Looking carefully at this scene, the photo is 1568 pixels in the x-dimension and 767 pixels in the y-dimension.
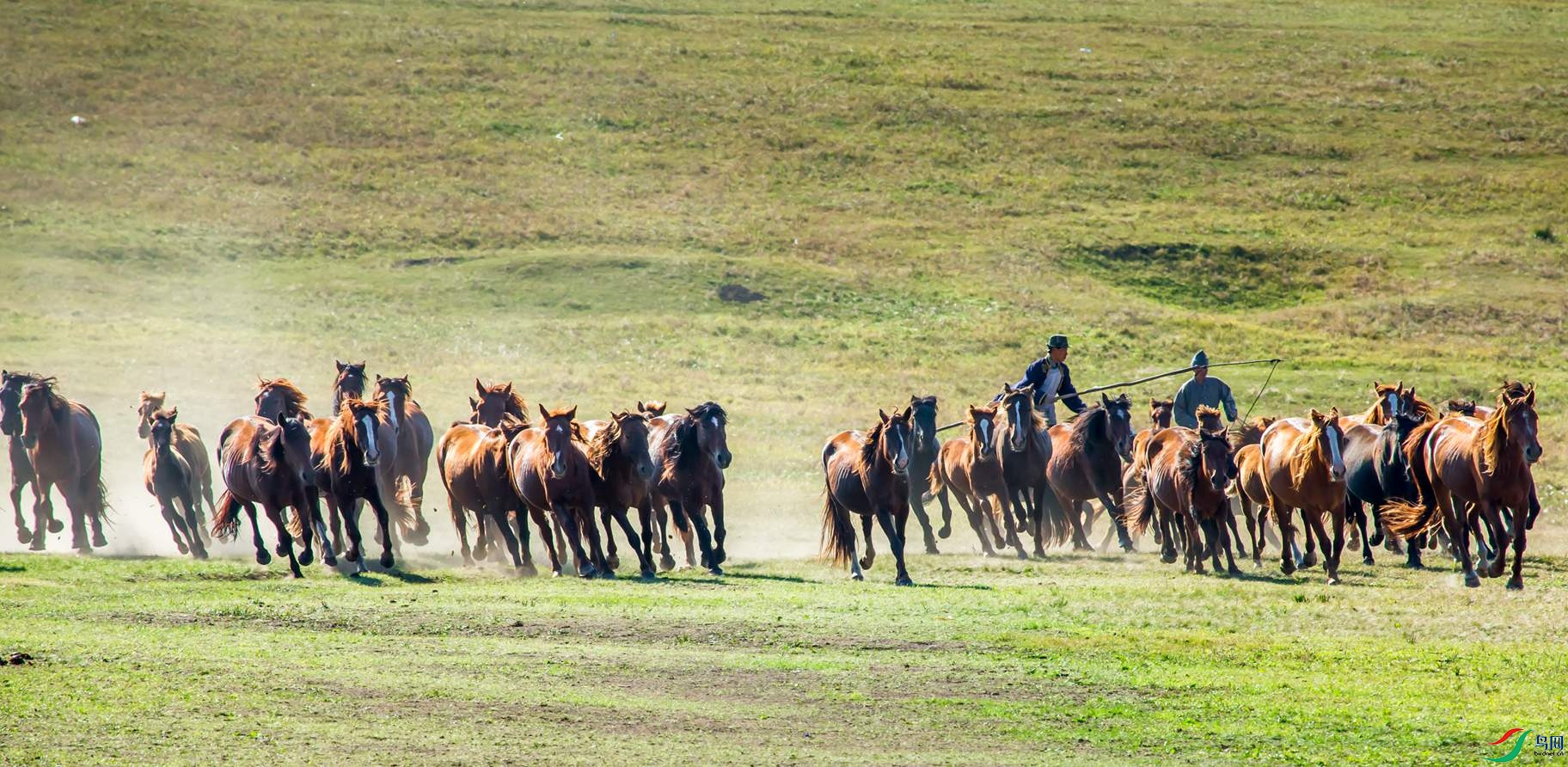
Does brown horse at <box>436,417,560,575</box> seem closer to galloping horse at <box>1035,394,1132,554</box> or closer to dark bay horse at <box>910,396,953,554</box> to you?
dark bay horse at <box>910,396,953,554</box>

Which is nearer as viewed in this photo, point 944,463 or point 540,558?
point 540,558

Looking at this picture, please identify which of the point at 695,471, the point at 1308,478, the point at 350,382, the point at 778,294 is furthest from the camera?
the point at 778,294

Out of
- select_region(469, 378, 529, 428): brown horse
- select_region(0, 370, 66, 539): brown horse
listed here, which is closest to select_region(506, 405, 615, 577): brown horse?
select_region(469, 378, 529, 428): brown horse

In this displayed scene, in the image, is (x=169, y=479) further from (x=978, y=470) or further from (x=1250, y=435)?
(x=1250, y=435)

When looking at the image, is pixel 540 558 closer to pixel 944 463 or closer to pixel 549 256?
pixel 944 463

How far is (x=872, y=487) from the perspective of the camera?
19.2 metres

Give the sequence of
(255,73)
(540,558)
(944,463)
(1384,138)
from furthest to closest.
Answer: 1. (255,73)
2. (1384,138)
3. (944,463)
4. (540,558)

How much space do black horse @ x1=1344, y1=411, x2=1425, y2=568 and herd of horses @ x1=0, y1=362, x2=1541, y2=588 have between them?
1.1 inches

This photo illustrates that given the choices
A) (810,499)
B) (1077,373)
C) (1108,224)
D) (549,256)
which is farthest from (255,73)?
(810,499)

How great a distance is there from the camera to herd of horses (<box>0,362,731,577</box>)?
19.0m

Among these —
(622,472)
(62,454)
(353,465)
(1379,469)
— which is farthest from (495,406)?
(1379,469)

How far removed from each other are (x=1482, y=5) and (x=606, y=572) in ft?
285

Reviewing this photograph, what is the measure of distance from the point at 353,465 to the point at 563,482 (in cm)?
262

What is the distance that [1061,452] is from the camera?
74.8ft
